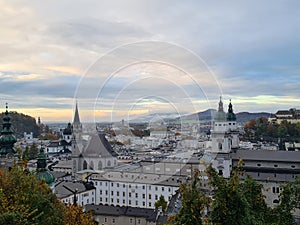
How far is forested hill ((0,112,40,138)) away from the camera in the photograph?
103 m

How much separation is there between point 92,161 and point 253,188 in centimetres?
3286

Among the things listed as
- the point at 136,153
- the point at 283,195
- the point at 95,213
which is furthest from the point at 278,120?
the point at 283,195

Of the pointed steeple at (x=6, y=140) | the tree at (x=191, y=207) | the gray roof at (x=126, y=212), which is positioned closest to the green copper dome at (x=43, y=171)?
the gray roof at (x=126, y=212)

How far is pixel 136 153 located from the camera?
48.4 m

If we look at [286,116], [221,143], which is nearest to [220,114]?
[221,143]

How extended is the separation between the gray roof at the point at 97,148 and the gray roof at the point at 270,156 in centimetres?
1536

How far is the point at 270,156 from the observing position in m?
31.8

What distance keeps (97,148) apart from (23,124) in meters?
72.3

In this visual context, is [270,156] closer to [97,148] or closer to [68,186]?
[68,186]

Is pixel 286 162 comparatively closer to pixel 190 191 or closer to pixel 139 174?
pixel 139 174

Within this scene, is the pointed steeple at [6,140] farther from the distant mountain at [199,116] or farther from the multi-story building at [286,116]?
the multi-story building at [286,116]

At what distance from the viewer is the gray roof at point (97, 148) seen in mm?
41125

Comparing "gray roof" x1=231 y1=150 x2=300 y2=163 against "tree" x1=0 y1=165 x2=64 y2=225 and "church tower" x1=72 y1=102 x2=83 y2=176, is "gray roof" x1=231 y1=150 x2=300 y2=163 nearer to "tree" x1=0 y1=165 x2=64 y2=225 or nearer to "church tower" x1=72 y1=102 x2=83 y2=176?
"church tower" x1=72 y1=102 x2=83 y2=176

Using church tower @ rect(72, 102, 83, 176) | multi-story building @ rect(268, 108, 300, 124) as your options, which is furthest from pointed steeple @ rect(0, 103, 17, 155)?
multi-story building @ rect(268, 108, 300, 124)
